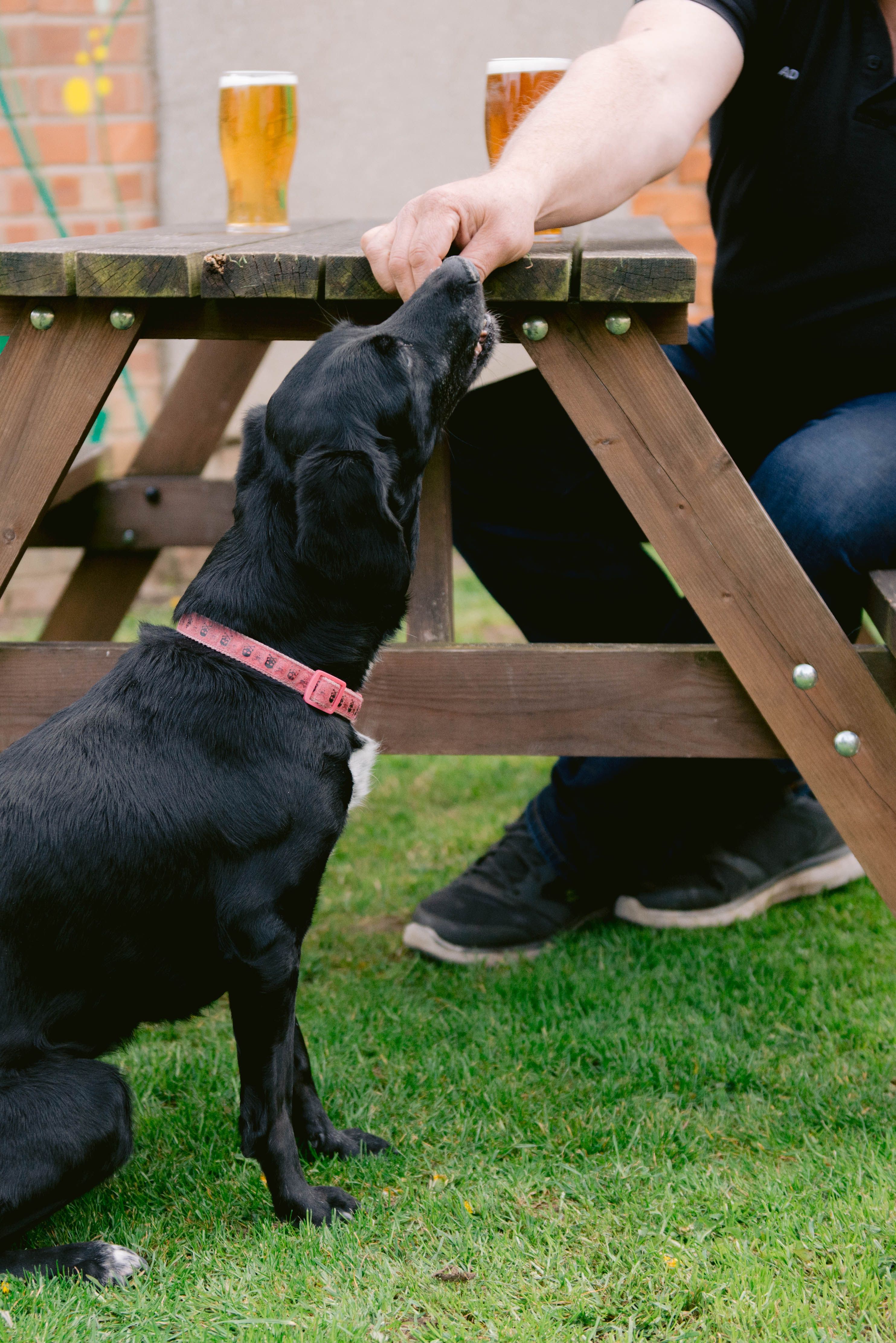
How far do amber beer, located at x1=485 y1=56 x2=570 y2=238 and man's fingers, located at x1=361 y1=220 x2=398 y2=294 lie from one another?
583 mm

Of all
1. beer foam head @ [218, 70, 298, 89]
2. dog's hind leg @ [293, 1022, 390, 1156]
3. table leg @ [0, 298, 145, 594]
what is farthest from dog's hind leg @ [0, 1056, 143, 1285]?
beer foam head @ [218, 70, 298, 89]

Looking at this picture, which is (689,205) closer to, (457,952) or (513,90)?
(513,90)

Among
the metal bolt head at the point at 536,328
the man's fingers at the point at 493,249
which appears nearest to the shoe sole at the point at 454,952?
the metal bolt head at the point at 536,328

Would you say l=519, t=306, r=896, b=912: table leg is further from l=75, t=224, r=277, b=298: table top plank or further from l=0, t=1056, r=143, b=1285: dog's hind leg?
l=0, t=1056, r=143, b=1285: dog's hind leg

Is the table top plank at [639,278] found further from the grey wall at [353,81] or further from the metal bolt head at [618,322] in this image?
the grey wall at [353,81]

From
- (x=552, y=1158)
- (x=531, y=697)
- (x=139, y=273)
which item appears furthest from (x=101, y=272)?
(x=552, y=1158)

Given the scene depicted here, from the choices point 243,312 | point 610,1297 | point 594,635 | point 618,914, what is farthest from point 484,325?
point 618,914

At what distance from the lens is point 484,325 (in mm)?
1697

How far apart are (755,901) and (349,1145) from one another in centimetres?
123

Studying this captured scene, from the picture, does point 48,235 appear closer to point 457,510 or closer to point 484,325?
point 457,510

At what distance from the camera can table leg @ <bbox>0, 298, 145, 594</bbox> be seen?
175cm

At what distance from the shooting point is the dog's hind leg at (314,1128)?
1864mm

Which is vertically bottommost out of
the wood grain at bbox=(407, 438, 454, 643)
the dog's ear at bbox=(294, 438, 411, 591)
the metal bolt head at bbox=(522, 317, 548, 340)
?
the wood grain at bbox=(407, 438, 454, 643)

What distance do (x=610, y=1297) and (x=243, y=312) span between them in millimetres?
1437
